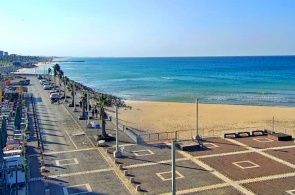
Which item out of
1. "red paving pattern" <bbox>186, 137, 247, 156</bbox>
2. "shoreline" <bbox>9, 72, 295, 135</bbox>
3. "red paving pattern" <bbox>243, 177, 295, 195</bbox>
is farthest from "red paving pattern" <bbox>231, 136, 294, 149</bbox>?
"red paving pattern" <bbox>243, 177, 295, 195</bbox>

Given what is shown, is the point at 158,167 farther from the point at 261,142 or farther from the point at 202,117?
the point at 202,117

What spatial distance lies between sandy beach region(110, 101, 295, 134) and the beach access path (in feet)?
30.6

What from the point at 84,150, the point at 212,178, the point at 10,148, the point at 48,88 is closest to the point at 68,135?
the point at 84,150

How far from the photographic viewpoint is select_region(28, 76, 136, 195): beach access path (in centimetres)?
2269

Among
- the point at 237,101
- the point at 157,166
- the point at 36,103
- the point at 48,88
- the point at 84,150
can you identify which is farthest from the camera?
the point at 48,88

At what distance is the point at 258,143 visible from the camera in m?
33.5

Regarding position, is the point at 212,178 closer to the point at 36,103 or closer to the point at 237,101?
the point at 36,103

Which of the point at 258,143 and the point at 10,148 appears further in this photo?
the point at 258,143

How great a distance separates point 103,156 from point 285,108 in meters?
44.6

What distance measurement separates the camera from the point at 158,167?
26656mm

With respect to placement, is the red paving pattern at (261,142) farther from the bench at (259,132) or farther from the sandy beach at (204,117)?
the sandy beach at (204,117)

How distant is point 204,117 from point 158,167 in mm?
27296

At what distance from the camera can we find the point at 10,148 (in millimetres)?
28562

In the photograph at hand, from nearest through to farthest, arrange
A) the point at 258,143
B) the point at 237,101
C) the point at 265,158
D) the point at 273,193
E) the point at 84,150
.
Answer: the point at 273,193 < the point at 265,158 < the point at 84,150 < the point at 258,143 < the point at 237,101
